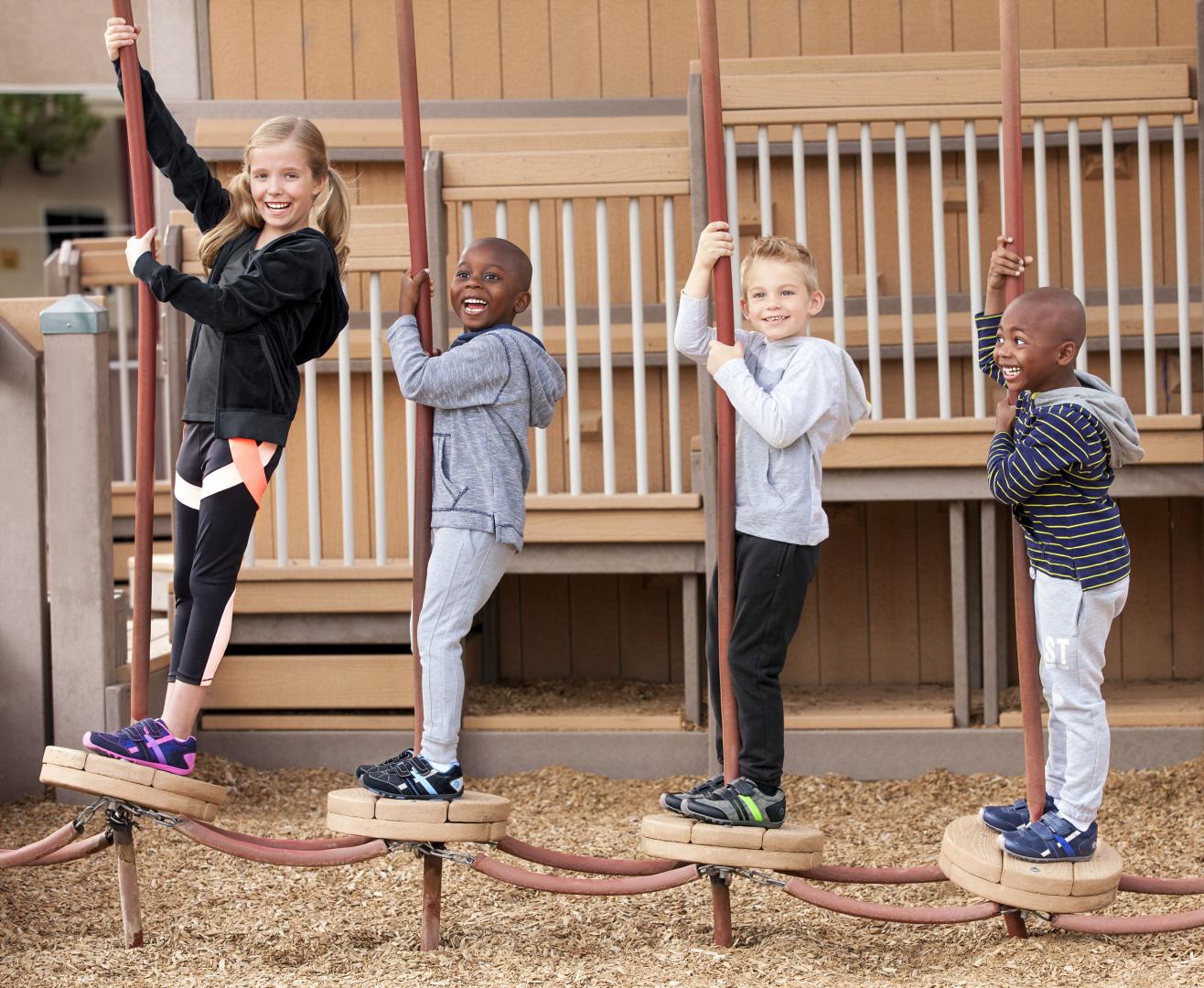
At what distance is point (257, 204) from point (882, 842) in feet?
8.47

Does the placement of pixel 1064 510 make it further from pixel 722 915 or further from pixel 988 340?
pixel 722 915

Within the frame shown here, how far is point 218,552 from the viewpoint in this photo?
3.40m

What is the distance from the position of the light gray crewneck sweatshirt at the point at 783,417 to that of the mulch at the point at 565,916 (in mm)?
999

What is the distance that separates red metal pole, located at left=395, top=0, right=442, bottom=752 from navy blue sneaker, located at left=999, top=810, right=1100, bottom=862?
53.3 inches

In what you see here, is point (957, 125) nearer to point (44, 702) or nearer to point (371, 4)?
point (371, 4)

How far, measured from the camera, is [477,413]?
339 cm

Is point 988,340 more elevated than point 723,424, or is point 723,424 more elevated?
point 988,340

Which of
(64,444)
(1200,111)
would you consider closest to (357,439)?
(64,444)

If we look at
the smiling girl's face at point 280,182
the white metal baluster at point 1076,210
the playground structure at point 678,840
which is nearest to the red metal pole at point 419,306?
the playground structure at point 678,840

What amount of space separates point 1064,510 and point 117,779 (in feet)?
7.14

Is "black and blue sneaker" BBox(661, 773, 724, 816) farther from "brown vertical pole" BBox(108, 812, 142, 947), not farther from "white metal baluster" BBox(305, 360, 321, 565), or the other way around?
"white metal baluster" BBox(305, 360, 321, 565)

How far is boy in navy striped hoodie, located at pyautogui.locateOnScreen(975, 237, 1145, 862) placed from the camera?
3135 millimetres

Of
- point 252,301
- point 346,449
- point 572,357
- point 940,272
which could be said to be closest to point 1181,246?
point 940,272

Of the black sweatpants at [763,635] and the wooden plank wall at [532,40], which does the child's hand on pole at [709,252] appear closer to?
the black sweatpants at [763,635]
